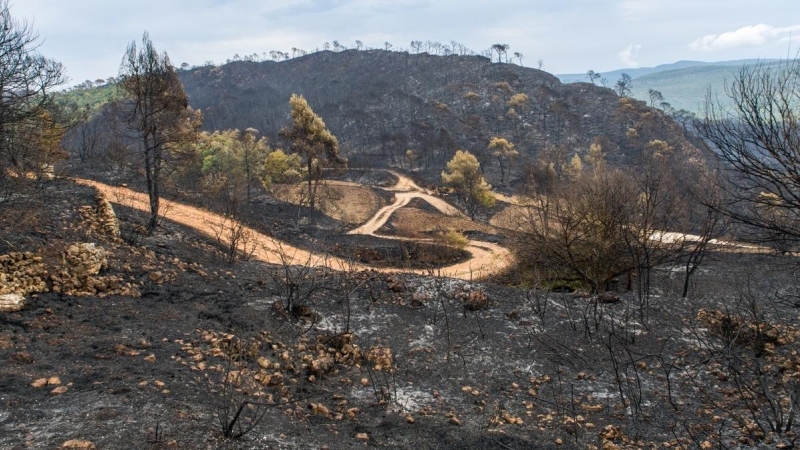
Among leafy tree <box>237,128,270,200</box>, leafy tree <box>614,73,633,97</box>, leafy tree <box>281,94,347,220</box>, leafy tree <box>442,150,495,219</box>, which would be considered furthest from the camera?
leafy tree <box>614,73,633,97</box>

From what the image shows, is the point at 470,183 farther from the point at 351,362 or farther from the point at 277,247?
the point at 351,362

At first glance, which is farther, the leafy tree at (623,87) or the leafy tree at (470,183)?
the leafy tree at (623,87)

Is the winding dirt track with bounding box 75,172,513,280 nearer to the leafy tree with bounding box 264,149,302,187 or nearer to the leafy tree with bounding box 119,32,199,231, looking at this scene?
the leafy tree with bounding box 119,32,199,231

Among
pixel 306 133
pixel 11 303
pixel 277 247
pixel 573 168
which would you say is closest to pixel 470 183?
pixel 306 133

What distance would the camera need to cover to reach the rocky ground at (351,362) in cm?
616

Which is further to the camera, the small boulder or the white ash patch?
the small boulder

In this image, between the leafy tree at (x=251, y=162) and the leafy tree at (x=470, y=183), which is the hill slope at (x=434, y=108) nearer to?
the leafy tree at (x=470, y=183)

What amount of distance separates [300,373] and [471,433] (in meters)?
3.04

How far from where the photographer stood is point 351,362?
887 cm

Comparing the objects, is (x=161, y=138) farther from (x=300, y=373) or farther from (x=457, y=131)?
(x=457, y=131)

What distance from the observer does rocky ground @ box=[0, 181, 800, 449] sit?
616 centimetres

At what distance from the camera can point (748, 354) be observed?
31.4ft

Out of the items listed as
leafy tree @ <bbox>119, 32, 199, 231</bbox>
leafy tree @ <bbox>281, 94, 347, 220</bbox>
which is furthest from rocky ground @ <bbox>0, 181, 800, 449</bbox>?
leafy tree @ <bbox>281, 94, 347, 220</bbox>

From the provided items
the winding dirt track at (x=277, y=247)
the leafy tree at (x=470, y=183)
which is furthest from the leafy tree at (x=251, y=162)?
the leafy tree at (x=470, y=183)
